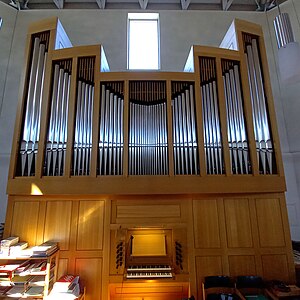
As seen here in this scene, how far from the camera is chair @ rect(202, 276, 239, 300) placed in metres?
3.32

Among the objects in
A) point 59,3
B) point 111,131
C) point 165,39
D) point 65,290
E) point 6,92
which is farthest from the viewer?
point 59,3

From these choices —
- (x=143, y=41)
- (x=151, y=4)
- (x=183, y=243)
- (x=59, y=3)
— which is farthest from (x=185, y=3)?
(x=183, y=243)

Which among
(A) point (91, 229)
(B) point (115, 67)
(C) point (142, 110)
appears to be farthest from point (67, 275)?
(B) point (115, 67)

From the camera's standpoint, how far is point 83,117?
12.8 feet

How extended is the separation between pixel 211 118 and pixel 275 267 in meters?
2.58

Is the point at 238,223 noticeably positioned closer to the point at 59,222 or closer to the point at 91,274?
the point at 91,274

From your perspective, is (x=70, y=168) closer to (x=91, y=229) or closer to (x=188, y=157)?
A: (x=91, y=229)

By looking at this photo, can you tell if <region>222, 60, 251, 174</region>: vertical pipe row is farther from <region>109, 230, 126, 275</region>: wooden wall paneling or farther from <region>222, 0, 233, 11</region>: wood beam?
<region>222, 0, 233, 11</region>: wood beam

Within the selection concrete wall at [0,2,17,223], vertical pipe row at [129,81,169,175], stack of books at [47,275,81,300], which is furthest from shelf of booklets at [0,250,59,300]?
concrete wall at [0,2,17,223]

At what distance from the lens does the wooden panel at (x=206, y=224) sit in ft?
11.9

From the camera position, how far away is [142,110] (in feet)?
13.1

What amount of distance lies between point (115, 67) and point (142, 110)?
241 cm

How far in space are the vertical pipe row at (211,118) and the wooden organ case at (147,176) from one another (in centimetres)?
2

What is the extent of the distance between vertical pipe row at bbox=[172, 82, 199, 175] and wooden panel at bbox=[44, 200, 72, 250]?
190 centimetres
